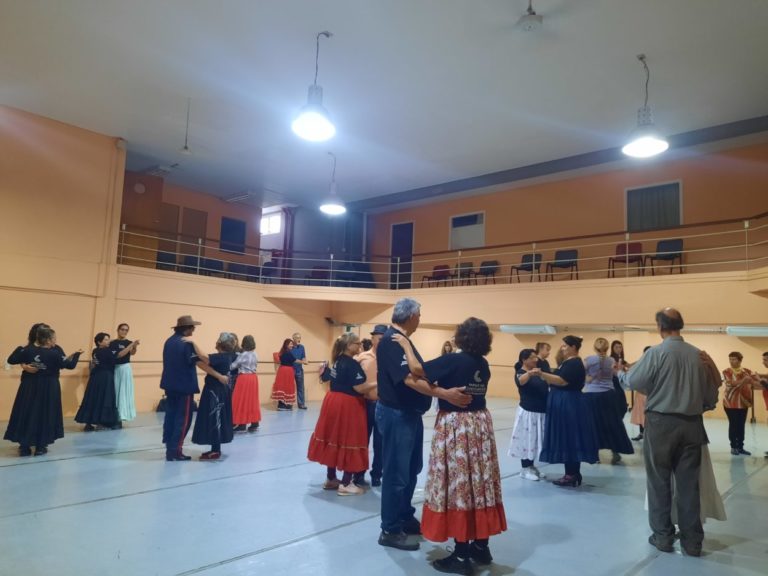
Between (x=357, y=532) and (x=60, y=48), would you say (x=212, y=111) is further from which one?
(x=357, y=532)

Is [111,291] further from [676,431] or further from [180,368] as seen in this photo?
[676,431]

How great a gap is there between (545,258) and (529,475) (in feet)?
24.4

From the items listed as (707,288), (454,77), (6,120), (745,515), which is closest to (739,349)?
(707,288)

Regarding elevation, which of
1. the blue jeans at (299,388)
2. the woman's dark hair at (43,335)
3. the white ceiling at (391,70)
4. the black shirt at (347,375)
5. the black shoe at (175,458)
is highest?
the white ceiling at (391,70)

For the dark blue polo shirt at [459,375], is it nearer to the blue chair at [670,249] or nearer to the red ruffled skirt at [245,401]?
the red ruffled skirt at [245,401]

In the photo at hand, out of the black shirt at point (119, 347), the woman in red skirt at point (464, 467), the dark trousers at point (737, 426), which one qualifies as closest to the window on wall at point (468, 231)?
the dark trousers at point (737, 426)

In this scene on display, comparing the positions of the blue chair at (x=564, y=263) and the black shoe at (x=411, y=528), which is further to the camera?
the blue chair at (x=564, y=263)

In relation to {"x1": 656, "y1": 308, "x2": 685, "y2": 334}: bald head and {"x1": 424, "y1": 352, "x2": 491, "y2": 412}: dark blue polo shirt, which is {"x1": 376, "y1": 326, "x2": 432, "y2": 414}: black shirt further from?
{"x1": 656, "y1": 308, "x2": 685, "y2": 334}: bald head

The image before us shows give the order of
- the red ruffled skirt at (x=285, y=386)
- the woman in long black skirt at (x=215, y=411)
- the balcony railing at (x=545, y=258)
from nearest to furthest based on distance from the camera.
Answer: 1. the woman in long black skirt at (x=215, y=411)
2. the balcony railing at (x=545, y=258)
3. the red ruffled skirt at (x=285, y=386)

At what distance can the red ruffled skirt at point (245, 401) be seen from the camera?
739cm

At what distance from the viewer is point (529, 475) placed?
17.3 feet

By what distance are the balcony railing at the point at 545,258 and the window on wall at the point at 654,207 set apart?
10.2 inches

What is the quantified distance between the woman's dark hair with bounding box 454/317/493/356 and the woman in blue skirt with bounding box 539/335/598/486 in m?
2.17

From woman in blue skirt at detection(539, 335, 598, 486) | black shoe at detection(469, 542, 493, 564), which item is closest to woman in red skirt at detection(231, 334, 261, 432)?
woman in blue skirt at detection(539, 335, 598, 486)
